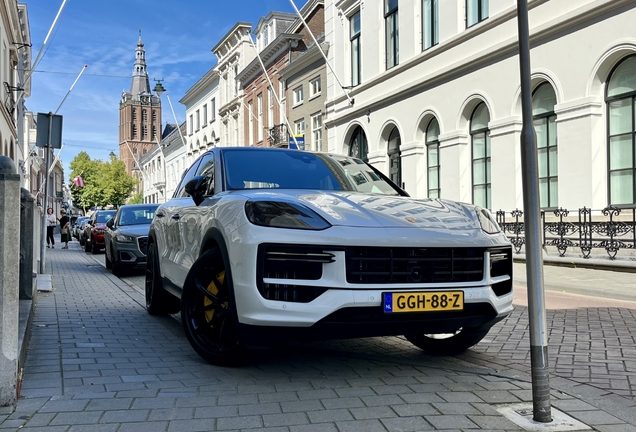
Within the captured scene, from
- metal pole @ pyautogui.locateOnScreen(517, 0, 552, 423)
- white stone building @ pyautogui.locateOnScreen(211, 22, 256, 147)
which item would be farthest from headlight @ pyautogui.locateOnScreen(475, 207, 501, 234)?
white stone building @ pyautogui.locateOnScreen(211, 22, 256, 147)

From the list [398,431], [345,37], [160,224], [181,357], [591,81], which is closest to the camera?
[398,431]

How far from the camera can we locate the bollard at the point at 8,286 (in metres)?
3.59

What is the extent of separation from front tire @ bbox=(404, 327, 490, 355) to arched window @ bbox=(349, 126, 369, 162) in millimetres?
21233

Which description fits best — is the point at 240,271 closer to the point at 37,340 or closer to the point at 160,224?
the point at 37,340

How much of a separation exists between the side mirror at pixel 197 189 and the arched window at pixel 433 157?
16408 millimetres

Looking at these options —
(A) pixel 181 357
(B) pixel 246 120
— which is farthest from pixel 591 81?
(B) pixel 246 120

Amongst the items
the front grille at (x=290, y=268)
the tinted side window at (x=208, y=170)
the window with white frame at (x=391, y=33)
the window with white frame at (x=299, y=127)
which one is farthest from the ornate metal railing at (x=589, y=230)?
the window with white frame at (x=299, y=127)

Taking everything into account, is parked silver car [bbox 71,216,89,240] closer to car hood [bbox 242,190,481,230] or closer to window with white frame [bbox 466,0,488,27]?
window with white frame [bbox 466,0,488,27]

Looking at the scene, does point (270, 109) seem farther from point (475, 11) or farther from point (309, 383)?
point (309, 383)

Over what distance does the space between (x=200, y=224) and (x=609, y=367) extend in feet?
10.8

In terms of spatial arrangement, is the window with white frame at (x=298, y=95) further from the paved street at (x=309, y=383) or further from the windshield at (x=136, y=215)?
the paved street at (x=309, y=383)

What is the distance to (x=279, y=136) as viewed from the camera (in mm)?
37062

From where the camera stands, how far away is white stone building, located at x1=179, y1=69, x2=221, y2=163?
175 ft

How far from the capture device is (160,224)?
6.92 meters
